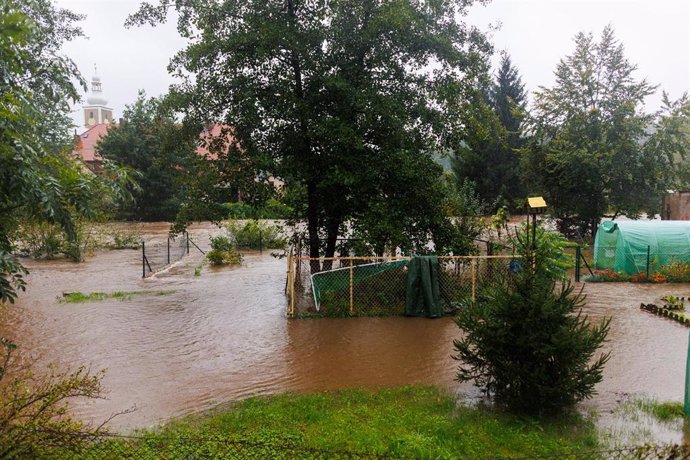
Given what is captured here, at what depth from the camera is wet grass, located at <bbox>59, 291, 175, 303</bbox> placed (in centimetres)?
1390

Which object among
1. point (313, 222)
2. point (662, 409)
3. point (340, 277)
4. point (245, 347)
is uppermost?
point (313, 222)

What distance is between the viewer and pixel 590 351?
640cm

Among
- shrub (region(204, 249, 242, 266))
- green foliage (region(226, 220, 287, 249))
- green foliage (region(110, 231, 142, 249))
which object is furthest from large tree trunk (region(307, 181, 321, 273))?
green foliage (region(110, 231, 142, 249))

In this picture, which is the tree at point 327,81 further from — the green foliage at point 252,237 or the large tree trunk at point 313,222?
the green foliage at point 252,237

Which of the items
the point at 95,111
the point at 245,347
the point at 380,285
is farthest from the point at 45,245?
the point at 95,111

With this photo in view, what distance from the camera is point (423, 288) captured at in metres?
12.0

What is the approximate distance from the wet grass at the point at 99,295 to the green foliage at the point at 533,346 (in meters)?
10.8

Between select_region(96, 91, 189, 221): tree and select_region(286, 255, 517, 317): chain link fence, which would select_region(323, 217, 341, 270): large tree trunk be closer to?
select_region(286, 255, 517, 317): chain link fence

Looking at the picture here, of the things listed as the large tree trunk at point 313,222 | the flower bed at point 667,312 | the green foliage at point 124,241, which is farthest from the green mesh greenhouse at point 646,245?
the green foliage at point 124,241

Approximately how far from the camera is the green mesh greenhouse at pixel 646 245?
55.3 feet

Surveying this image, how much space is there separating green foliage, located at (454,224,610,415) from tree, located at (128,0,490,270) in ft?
19.3

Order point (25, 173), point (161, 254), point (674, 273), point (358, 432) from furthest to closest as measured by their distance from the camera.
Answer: point (161, 254) → point (674, 273) → point (358, 432) → point (25, 173)

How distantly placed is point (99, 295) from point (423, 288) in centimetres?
921

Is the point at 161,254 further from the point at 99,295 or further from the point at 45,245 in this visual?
the point at 99,295
